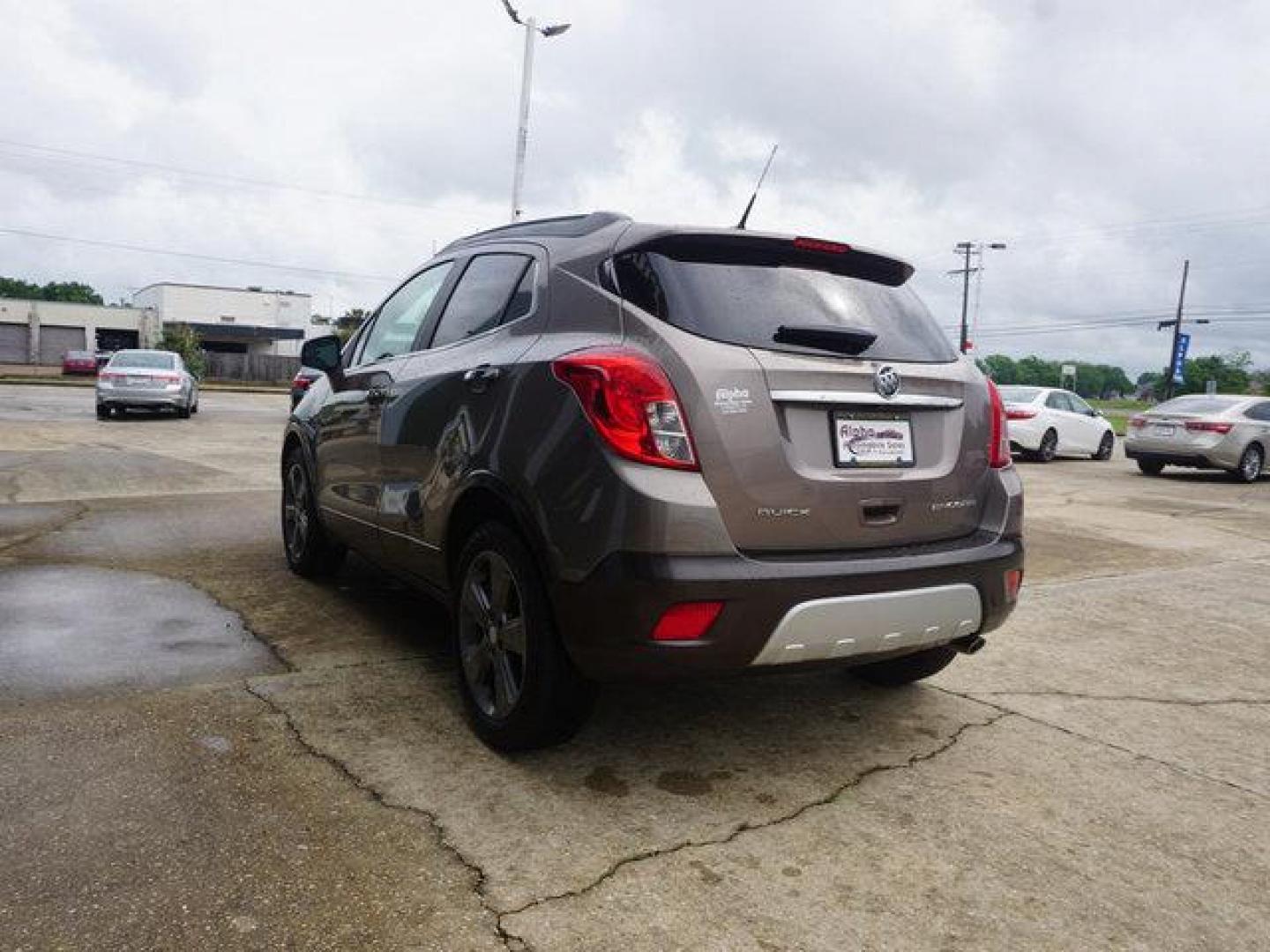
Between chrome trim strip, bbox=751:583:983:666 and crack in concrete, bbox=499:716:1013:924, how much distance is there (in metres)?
0.45

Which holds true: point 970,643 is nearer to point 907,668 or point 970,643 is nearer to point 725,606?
point 907,668

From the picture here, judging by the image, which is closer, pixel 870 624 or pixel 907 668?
pixel 870 624

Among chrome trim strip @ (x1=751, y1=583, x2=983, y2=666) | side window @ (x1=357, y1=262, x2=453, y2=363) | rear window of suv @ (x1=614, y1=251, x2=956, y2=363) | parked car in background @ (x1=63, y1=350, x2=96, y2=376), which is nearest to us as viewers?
chrome trim strip @ (x1=751, y1=583, x2=983, y2=666)

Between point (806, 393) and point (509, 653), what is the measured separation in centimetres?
125

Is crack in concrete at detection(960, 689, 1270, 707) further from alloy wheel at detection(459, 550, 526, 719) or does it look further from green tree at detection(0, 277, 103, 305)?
green tree at detection(0, 277, 103, 305)

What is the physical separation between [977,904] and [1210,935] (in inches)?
20.7

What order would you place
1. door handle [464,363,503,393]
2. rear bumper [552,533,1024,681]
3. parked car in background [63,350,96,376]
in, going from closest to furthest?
rear bumper [552,533,1024,681] → door handle [464,363,503,393] → parked car in background [63,350,96,376]

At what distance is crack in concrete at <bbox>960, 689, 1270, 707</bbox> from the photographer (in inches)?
152

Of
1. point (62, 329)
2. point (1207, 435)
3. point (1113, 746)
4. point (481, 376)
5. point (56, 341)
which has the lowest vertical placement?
point (1113, 746)

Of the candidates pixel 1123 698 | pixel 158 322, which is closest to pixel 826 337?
pixel 1123 698

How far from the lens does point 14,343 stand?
62.3 meters

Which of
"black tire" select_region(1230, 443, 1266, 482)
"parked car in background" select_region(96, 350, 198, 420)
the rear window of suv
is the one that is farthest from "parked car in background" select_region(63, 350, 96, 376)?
the rear window of suv

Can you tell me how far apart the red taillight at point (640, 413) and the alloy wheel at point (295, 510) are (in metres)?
3.01

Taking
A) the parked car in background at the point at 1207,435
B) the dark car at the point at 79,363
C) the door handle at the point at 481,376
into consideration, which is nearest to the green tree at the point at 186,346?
the dark car at the point at 79,363
